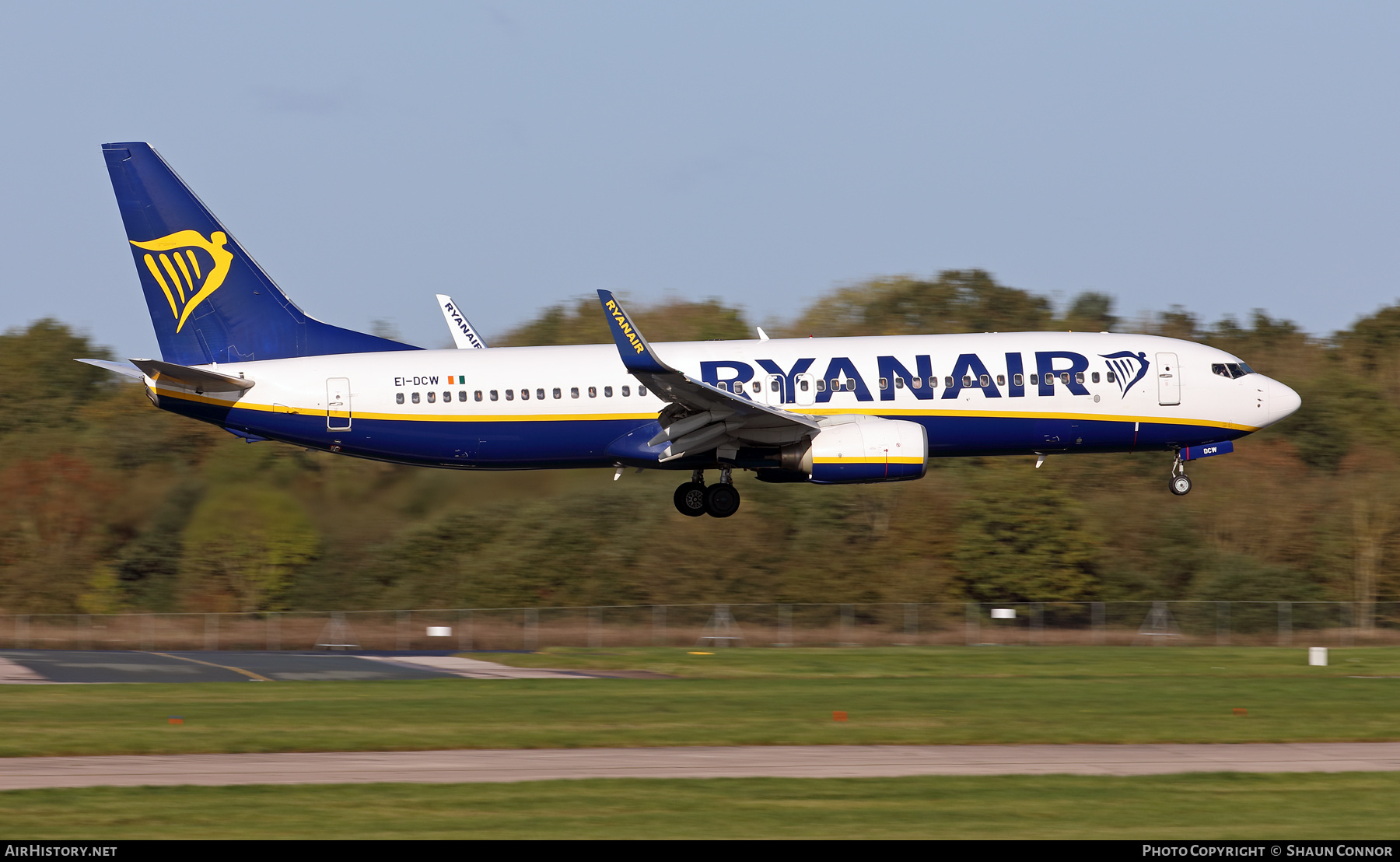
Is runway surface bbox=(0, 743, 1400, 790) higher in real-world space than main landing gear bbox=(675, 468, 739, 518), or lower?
lower

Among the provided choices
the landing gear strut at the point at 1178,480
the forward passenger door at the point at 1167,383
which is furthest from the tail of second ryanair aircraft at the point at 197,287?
the landing gear strut at the point at 1178,480

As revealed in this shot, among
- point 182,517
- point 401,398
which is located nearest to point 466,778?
point 401,398

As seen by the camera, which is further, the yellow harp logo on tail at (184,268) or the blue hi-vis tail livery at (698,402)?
the yellow harp logo on tail at (184,268)

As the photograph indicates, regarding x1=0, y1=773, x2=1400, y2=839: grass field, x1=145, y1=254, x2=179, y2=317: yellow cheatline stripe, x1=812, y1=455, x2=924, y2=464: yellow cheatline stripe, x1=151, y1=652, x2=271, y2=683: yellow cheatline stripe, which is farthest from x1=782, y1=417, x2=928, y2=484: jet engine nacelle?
x1=145, y1=254, x2=179, y2=317: yellow cheatline stripe

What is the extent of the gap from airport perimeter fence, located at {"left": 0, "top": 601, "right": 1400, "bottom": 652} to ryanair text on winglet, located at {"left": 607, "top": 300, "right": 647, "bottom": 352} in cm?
1948

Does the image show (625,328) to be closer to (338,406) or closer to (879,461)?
(879,461)

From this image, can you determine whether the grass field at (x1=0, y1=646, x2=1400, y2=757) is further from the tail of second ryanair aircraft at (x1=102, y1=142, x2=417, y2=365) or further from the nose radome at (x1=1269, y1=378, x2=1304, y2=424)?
the tail of second ryanair aircraft at (x1=102, y1=142, x2=417, y2=365)

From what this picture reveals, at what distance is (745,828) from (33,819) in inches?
310

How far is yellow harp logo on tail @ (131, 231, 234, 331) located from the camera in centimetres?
3556

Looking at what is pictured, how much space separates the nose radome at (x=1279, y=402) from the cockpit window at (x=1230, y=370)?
2.31 ft

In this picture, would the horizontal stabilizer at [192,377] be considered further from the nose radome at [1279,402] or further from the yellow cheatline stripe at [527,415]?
the nose radome at [1279,402]

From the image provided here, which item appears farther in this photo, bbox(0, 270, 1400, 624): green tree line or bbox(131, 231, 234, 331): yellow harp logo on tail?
bbox(0, 270, 1400, 624): green tree line

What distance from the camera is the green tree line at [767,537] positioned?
52.1 meters

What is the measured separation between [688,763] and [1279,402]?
20.7 metres
